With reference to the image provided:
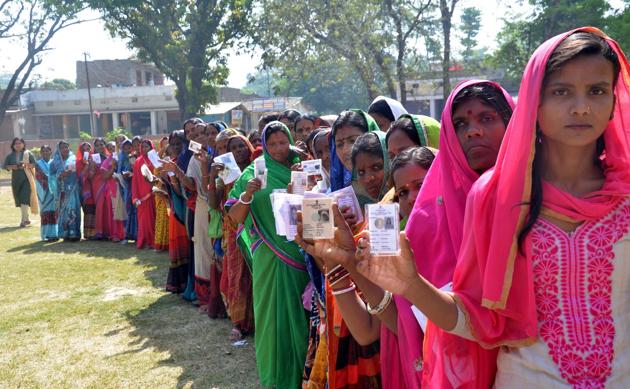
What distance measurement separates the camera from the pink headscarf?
5.75ft

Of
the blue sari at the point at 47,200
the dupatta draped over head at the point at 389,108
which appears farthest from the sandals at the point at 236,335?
the blue sari at the point at 47,200

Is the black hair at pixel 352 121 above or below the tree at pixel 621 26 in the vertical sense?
below

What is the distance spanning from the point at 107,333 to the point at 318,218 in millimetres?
4557

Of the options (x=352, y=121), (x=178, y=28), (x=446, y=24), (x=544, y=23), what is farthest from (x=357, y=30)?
(x=352, y=121)

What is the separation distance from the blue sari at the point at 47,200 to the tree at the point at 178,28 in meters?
14.1

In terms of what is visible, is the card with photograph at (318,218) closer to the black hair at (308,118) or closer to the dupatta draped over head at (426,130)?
the dupatta draped over head at (426,130)

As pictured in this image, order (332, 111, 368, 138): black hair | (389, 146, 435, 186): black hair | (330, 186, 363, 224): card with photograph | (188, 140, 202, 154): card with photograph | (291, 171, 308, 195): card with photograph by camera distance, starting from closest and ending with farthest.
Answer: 1. (389, 146, 435, 186): black hair
2. (330, 186, 363, 224): card with photograph
3. (291, 171, 308, 195): card with photograph
4. (332, 111, 368, 138): black hair
5. (188, 140, 202, 154): card with photograph

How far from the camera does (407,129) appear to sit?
2.53 m

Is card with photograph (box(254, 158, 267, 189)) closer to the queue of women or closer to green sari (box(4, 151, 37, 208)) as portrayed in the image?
the queue of women

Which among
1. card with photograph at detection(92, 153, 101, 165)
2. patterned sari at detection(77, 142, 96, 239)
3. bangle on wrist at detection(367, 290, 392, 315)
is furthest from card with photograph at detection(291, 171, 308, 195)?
patterned sari at detection(77, 142, 96, 239)

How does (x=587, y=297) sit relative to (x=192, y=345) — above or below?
above

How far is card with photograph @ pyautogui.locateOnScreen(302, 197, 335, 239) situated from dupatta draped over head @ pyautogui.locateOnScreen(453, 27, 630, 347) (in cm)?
45

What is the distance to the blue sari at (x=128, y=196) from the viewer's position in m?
10.9

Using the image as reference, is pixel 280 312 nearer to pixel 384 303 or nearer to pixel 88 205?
pixel 384 303
